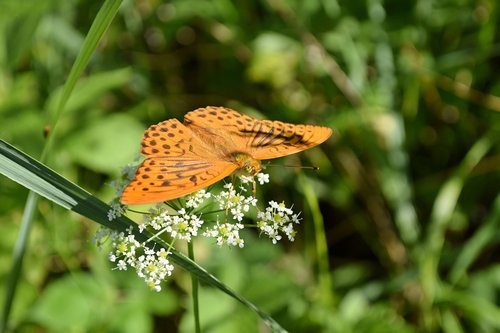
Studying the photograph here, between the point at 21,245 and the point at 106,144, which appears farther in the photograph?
the point at 106,144

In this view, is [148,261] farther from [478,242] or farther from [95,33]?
[478,242]

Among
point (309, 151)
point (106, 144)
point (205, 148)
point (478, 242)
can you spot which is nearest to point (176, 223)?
point (205, 148)

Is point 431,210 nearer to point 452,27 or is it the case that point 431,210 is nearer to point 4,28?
point 452,27

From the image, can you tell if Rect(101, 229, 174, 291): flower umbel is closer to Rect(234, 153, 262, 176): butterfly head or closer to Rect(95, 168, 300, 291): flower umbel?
Rect(95, 168, 300, 291): flower umbel

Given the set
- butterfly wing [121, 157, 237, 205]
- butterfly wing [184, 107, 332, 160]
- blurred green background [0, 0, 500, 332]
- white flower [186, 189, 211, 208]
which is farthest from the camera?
blurred green background [0, 0, 500, 332]

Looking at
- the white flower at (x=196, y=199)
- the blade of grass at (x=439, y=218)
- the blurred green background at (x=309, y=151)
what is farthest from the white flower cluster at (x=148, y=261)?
the blade of grass at (x=439, y=218)

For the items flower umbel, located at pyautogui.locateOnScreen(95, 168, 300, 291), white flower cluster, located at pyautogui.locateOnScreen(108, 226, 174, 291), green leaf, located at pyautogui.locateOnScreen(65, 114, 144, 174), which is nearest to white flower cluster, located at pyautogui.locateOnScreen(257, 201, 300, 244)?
flower umbel, located at pyautogui.locateOnScreen(95, 168, 300, 291)

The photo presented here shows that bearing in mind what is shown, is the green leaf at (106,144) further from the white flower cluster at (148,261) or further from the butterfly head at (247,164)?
the white flower cluster at (148,261)
